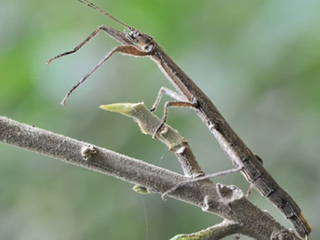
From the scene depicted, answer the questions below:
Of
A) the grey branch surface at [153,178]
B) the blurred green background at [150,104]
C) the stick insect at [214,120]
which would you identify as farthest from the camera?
the blurred green background at [150,104]

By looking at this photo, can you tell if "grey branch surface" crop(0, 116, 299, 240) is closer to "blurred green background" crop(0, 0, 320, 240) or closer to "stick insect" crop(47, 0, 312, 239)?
"stick insect" crop(47, 0, 312, 239)

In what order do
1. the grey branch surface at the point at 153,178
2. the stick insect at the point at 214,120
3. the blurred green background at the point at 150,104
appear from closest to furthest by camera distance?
1. the grey branch surface at the point at 153,178
2. the stick insect at the point at 214,120
3. the blurred green background at the point at 150,104

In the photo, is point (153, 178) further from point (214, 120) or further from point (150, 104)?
Answer: point (150, 104)

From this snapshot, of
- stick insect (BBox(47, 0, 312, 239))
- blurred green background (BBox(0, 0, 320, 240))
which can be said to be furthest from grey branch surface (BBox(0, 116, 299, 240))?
blurred green background (BBox(0, 0, 320, 240))

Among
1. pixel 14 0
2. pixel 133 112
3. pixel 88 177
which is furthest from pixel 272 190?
pixel 14 0

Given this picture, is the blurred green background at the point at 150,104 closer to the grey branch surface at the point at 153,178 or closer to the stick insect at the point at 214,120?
the stick insect at the point at 214,120

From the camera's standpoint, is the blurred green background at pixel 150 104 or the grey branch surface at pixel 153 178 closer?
the grey branch surface at pixel 153 178

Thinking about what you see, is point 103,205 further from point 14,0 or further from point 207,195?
point 14,0

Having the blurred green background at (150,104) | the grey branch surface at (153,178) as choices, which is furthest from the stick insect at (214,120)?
the grey branch surface at (153,178)
